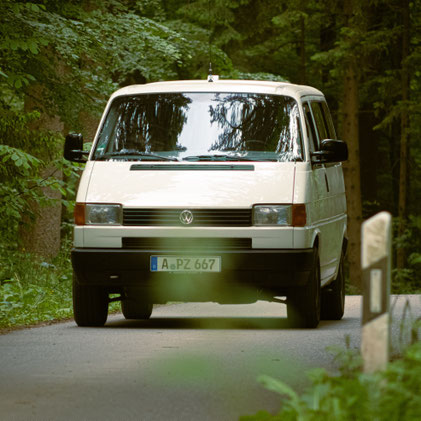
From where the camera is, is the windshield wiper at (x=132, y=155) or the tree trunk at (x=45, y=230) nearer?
the windshield wiper at (x=132, y=155)

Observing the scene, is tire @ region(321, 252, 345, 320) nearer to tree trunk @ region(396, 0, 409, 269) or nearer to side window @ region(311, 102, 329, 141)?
side window @ region(311, 102, 329, 141)

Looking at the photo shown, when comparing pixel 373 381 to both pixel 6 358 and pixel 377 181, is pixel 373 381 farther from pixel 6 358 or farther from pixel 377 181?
pixel 377 181

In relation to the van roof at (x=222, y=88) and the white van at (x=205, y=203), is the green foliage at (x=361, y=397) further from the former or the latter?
the van roof at (x=222, y=88)

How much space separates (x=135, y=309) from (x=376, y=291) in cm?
833

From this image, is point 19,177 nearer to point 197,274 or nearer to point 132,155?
point 132,155

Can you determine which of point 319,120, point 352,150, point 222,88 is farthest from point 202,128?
point 352,150

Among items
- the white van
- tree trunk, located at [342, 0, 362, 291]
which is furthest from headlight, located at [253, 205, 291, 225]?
tree trunk, located at [342, 0, 362, 291]

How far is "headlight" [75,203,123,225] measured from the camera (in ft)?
38.5

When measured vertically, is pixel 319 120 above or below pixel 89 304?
above

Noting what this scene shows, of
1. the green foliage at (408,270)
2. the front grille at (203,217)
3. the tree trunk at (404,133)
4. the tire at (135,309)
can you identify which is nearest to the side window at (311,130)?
the front grille at (203,217)

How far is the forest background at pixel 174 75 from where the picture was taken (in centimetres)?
1898

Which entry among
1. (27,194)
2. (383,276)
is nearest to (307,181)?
(383,276)

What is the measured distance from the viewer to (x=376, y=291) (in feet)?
18.3

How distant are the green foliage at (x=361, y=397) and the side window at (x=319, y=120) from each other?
312 inches
